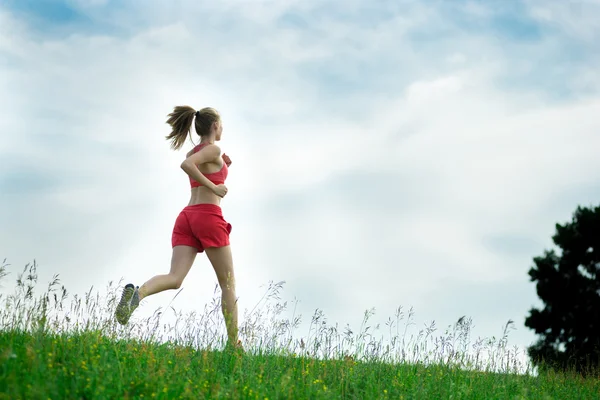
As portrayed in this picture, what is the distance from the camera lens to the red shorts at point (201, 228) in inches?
264

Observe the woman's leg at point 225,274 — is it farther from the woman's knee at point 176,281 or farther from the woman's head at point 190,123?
the woman's head at point 190,123

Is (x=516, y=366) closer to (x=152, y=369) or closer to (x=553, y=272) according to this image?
(x=152, y=369)

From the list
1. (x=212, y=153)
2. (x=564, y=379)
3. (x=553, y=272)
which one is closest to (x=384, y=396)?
(x=212, y=153)

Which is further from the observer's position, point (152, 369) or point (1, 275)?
point (1, 275)

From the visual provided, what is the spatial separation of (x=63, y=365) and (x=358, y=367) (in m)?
3.08

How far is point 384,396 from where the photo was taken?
5.70 m

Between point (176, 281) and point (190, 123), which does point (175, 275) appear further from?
point (190, 123)

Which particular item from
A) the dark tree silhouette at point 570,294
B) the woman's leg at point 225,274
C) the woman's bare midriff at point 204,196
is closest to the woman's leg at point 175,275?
the woman's leg at point 225,274

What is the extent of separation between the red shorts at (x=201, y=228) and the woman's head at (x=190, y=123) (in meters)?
0.91

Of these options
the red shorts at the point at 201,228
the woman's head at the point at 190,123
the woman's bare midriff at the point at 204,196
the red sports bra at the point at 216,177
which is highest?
the woman's head at the point at 190,123

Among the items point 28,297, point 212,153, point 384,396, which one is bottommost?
point 384,396

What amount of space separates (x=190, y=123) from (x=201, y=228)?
4.56ft

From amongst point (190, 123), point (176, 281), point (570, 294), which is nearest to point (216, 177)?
point (190, 123)

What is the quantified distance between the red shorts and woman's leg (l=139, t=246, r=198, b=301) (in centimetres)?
A: 8
